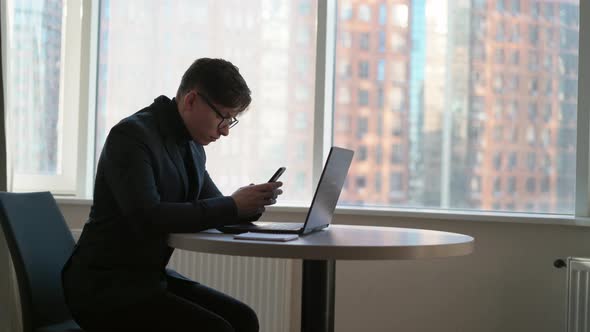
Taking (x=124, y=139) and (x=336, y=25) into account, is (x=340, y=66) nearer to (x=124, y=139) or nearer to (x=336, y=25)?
(x=336, y=25)

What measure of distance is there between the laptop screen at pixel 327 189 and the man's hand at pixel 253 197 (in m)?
0.13

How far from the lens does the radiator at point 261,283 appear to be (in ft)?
10.6

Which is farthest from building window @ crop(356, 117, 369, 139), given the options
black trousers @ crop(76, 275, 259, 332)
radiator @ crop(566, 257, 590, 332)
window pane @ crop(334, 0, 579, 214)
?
black trousers @ crop(76, 275, 259, 332)

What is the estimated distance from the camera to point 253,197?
185cm

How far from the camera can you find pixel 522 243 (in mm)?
3051

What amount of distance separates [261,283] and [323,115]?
860 mm

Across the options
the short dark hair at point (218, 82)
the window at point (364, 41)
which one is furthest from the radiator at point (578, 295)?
the short dark hair at point (218, 82)

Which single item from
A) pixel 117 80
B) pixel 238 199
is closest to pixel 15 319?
pixel 117 80

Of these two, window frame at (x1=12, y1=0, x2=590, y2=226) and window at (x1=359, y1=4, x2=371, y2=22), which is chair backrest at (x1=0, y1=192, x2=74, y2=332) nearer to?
window frame at (x1=12, y1=0, x2=590, y2=226)

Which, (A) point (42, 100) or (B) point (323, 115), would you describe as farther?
(A) point (42, 100)

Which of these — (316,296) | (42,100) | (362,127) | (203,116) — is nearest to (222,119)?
(203,116)

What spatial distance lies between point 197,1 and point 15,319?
1.78m

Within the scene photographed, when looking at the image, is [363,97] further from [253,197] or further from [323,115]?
[253,197]

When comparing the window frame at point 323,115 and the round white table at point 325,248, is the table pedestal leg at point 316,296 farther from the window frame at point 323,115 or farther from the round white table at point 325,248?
the window frame at point 323,115
